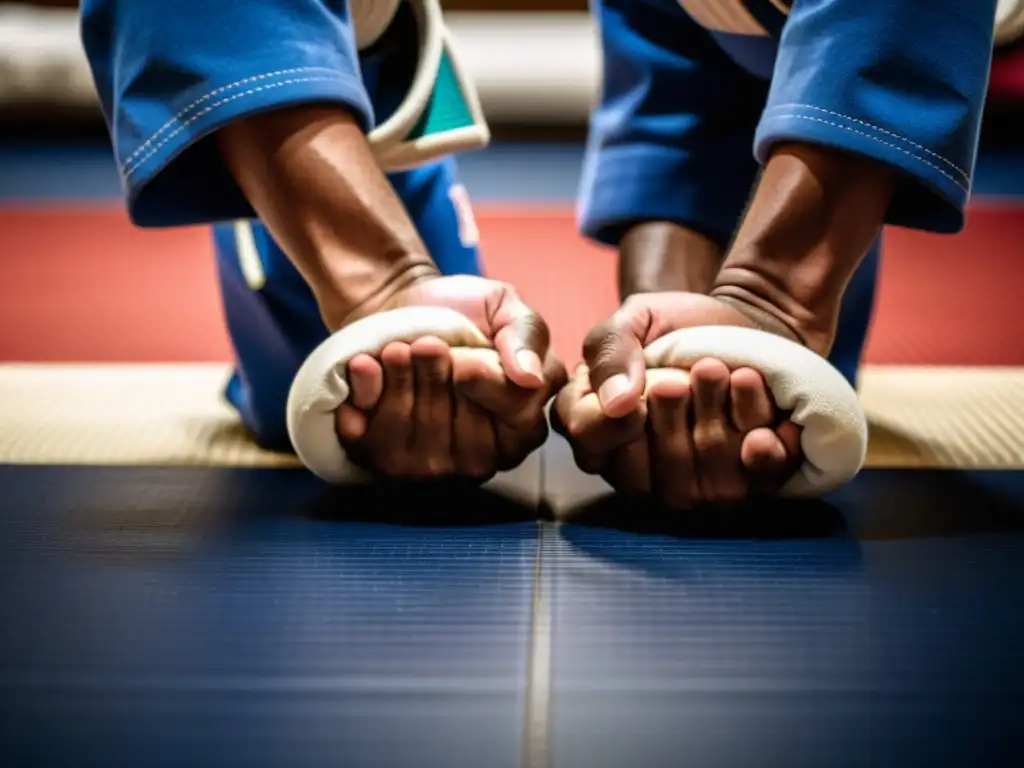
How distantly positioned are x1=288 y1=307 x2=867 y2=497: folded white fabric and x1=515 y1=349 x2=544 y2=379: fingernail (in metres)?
0.04

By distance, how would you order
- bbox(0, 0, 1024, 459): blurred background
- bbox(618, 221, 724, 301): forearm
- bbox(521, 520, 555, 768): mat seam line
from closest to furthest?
bbox(521, 520, 555, 768): mat seam line, bbox(618, 221, 724, 301): forearm, bbox(0, 0, 1024, 459): blurred background

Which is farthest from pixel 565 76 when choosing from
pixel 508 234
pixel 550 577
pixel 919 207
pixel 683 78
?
pixel 550 577

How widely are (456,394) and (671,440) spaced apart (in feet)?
0.50

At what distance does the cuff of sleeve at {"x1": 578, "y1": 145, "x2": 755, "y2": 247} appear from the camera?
1226mm

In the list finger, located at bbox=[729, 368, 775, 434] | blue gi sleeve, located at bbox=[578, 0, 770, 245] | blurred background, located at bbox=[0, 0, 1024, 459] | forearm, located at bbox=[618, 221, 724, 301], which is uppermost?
finger, located at bbox=[729, 368, 775, 434]

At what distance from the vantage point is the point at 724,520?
831mm

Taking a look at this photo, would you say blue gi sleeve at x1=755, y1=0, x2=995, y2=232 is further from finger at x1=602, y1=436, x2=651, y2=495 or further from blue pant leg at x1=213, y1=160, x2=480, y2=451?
blue pant leg at x1=213, y1=160, x2=480, y2=451

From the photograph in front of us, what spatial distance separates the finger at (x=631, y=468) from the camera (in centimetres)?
81

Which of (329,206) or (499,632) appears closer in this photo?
(499,632)

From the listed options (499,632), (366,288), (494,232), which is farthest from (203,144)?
(494,232)

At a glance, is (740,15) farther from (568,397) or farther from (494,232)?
(494,232)

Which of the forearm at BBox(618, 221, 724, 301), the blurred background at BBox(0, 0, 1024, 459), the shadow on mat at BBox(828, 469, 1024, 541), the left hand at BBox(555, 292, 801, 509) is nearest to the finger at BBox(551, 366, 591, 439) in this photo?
the left hand at BBox(555, 292, 801, 509)

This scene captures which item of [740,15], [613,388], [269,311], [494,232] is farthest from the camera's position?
[494,232]

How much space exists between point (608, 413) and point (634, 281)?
0.43 meters
